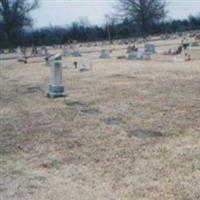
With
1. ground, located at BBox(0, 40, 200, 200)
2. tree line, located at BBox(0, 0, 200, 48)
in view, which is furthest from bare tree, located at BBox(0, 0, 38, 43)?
ground, located at BBox(0, 40, 200, 200)

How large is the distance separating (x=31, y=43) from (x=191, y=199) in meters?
44.1

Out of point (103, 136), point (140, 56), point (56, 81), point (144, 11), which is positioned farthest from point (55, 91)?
point (144, 11)

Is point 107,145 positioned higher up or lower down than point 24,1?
lower down

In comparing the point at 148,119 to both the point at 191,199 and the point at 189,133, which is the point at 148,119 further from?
the point at 191,199

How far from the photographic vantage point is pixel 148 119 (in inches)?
326

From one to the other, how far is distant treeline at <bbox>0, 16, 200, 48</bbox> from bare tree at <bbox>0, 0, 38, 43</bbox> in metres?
0.67

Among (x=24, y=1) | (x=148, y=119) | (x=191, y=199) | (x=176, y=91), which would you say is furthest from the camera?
(x=24, y=1)

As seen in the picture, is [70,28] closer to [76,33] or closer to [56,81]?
[76,33]

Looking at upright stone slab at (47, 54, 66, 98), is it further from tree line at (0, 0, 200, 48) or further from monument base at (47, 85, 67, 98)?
tree line at (0, 0, 200, 48)

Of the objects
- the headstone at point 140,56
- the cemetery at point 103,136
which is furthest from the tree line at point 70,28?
the cemetery at point 103,136

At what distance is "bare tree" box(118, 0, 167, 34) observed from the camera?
61219mm

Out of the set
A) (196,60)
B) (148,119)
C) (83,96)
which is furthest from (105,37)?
(148,119)

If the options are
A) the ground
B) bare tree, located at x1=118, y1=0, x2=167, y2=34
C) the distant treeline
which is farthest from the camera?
bare tree, located at x1=118, y1=0, x2=167, y2=34

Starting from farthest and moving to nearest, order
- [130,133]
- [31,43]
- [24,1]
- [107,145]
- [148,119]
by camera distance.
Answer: [24,1] < [31,43] < [148,119] < [130,133] < [107,145]
